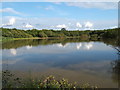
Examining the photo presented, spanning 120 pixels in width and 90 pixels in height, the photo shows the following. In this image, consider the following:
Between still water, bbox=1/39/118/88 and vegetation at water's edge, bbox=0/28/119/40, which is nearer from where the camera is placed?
still water, bbox=1/39/118/88

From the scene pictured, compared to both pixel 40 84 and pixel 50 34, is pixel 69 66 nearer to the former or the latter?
pixel 40 84

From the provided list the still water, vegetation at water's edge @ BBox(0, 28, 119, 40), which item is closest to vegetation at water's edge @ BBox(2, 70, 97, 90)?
the still water

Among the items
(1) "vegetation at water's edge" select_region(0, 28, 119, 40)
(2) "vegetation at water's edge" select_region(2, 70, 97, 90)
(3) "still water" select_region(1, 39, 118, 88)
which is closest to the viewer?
(2) "vegetation at water's edge" select_region(2, 70, 97, 90)

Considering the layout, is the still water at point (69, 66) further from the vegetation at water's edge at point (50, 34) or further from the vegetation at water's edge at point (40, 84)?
the vegetation at water's edge at point (50, 34)

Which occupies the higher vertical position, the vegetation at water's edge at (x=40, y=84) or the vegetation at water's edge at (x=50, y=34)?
the vegetation at water's edge at (x=50, y=34)

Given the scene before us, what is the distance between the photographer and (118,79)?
707 cm

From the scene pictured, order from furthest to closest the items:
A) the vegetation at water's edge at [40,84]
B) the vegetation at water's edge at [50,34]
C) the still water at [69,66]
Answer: the vegetation at water's edge at [50,34] → the still water at [69,66] → the vegetation at water's edge at [40,84]

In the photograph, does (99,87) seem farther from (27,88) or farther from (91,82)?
(27,88)

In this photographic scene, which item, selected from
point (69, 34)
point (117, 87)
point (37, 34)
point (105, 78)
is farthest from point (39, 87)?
point (69, 34)

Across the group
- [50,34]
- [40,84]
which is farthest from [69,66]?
[50,34]

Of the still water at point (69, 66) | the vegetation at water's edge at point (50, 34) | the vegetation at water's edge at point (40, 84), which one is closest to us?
the vegetation at water's edge at point (40, 84)

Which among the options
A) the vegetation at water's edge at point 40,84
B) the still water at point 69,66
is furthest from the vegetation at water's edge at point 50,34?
the vegetation at water's edge at point 40,84

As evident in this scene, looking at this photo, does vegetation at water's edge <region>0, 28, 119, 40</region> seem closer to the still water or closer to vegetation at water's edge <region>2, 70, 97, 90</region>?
the still water

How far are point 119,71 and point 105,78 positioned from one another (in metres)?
1.67
